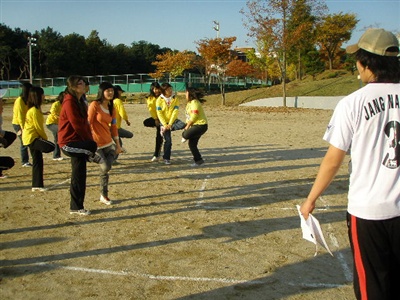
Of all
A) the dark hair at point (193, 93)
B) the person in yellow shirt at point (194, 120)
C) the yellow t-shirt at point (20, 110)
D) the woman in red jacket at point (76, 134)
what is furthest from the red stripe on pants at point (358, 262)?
the yellow t-shirt at point (20, 110)

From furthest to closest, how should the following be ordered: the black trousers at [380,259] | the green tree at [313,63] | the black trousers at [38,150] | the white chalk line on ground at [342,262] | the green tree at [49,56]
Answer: the green tree at [49,56] < the green tree at [313,63] < the black trousers at [38,150] < the white chalk line on ground at [342,262] < the black trousers at [380,259]

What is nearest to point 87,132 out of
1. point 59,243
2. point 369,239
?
point 59,243

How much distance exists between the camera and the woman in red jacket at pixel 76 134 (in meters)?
5.88

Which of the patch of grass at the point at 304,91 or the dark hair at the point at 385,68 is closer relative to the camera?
the dark hair at the point at 385,68

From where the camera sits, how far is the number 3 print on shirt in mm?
2420

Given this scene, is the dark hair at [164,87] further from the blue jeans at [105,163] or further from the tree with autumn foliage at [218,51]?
the tree with autumn foliage at [218,51]

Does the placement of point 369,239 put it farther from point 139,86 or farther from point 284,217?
point 139,86

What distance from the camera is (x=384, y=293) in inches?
94.1

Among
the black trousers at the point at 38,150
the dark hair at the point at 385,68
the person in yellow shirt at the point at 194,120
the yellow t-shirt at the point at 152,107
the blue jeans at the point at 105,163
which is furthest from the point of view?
the yellow t-shirt at the point at 152,107

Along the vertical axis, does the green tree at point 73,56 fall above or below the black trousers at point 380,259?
above

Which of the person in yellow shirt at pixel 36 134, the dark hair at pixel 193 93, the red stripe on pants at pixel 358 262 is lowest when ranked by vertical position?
the red stripe on pants at pixel 358 262

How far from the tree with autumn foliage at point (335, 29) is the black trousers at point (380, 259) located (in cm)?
4070

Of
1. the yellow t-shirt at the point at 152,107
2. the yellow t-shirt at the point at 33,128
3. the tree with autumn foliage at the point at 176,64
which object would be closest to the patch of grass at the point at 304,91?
the tree with autumn foliage at the point at 176,64

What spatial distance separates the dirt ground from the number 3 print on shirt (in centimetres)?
185
